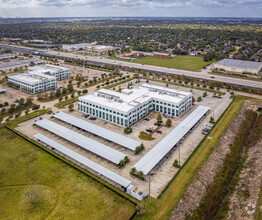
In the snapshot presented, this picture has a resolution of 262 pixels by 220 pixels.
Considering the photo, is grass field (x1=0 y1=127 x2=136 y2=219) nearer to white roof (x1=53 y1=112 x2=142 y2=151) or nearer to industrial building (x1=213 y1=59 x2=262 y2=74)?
white roof (x1=53 y1=112 x2=142 y2=151)

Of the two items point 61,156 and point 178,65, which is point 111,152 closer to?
point 61,156

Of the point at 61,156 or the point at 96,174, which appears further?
the point at 61,156

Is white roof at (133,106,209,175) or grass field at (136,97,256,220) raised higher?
white roof at (133,106,209,175)

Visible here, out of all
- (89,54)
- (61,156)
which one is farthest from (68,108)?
(89,54)

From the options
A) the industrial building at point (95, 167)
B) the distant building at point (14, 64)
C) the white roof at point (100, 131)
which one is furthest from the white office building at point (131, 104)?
the distant building at point (14, 64)

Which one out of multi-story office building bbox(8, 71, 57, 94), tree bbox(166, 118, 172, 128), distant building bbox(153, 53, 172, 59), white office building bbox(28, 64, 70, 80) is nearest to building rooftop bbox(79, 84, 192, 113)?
tree bbox(166, 118, 172, 128)

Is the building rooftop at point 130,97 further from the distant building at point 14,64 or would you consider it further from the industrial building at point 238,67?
the distant building at point 14,64
